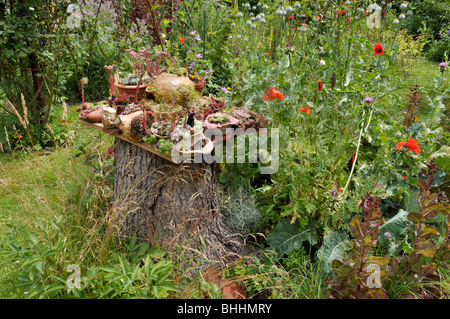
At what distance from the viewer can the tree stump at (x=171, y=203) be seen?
7.30ft

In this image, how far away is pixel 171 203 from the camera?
2203mm

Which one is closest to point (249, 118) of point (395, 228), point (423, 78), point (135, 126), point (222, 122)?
point (222, 122)

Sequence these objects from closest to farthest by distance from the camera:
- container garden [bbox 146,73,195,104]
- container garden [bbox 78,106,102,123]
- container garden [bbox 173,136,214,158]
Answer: container garden [bbox 173,136,214,158], container garden [bbox 146,73,195,104], container garden [bbox 78,106,102,123]

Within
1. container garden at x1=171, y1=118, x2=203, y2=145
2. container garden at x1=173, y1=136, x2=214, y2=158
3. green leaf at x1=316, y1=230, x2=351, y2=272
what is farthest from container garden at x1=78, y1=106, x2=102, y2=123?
green leaf at x1=316, y1=230, x2=351, y2=272

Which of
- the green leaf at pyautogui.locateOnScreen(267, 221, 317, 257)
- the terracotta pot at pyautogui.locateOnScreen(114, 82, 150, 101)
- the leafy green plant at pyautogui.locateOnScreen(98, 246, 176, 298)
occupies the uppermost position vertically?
the terracotta pot at pyautogui.locateOnScreen(114, 82, 150, 101)

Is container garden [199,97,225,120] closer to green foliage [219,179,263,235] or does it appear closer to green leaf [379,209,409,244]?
green foliage [219,179,263,235]

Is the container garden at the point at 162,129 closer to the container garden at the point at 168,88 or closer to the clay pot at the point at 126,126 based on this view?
the clay pot at the point at 126,126

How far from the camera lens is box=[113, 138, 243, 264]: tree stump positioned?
7.30ft

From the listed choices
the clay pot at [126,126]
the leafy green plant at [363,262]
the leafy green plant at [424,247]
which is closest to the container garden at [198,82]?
the clay pot at [126,126]

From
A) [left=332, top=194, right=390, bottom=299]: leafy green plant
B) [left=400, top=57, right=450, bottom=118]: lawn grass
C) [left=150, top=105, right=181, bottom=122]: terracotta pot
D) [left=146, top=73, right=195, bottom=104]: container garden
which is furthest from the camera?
[left=400, top=57, right=450, bottom=118]: lawn grass

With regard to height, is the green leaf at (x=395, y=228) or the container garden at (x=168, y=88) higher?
the container garden at (x=168, y=88)
